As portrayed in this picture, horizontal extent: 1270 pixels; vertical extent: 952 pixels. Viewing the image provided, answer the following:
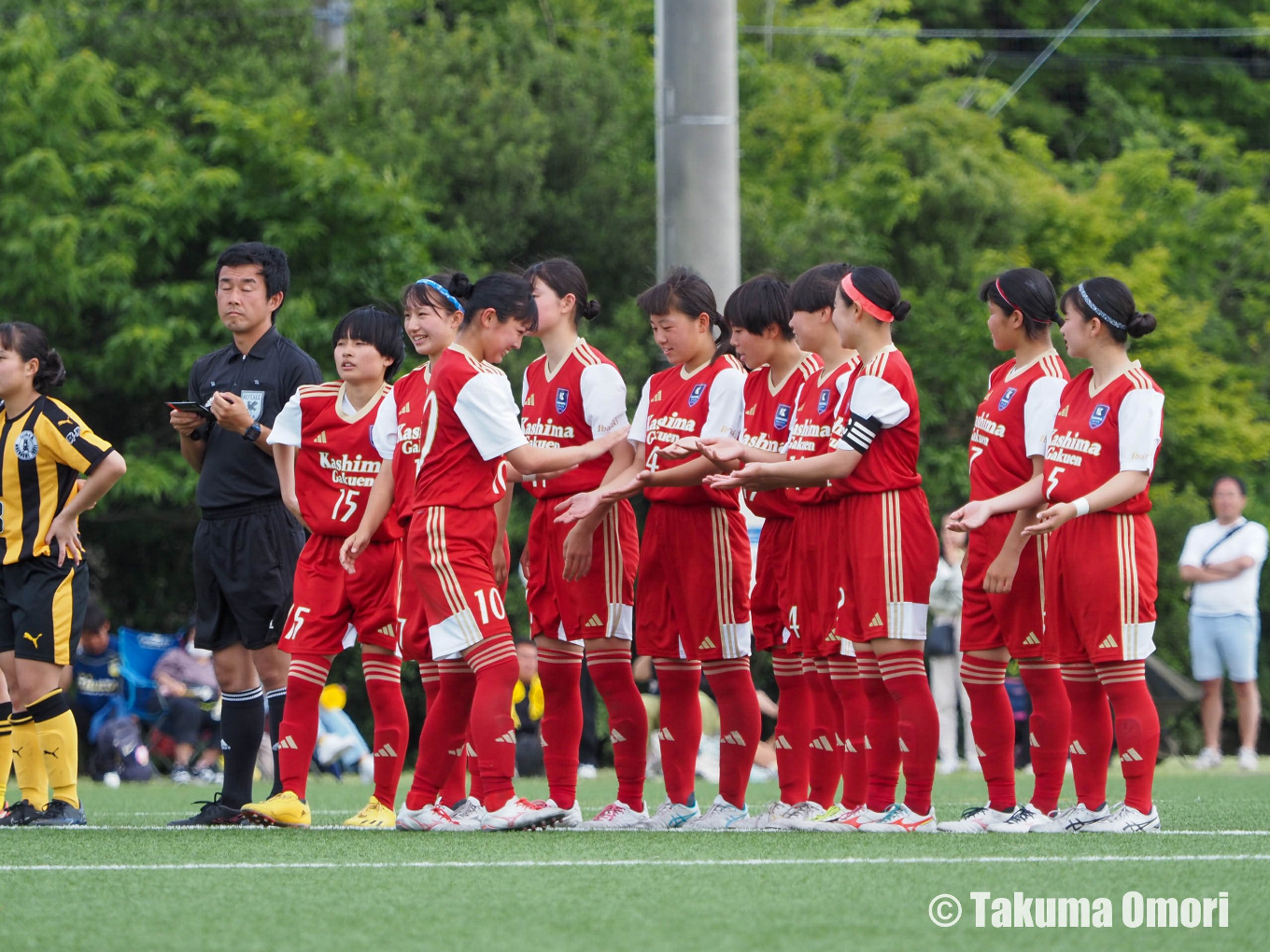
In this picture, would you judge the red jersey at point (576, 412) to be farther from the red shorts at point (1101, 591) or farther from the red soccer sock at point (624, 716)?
the red shorts at point (1101, 591)

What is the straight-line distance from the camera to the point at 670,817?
22.2 feet

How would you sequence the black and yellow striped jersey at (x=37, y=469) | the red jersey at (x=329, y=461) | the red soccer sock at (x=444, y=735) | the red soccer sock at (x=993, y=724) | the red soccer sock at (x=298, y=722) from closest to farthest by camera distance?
the red soccer sock at (x=444, y=735)
the red soccer sock at (x=993, y=724)
the red soccer sock at (x=298, y=722)
the red jersey at (x=329, y=461)
the black and yellow striped jersey at (x=37, y=469)

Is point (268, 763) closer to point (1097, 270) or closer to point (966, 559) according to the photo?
point (966, 559)

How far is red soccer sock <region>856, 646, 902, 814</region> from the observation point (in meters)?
6.33

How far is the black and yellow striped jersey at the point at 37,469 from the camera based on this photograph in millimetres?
7148

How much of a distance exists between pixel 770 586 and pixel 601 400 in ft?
3.42

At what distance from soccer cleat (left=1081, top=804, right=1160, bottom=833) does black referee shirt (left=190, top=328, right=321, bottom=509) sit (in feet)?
11.8

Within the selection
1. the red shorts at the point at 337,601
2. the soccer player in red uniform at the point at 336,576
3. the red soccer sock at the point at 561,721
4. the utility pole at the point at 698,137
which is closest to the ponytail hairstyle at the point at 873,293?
the red soccer sock at the point at 561,721

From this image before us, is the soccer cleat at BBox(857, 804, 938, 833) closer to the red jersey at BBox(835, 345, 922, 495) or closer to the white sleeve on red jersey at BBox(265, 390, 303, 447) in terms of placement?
the red jersey at BBox(835, 345, 922, 495)

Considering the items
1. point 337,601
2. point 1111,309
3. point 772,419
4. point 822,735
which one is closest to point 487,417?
point 337,601

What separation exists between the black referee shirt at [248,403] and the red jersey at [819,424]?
7.13ft

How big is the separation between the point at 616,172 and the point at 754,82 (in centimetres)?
483

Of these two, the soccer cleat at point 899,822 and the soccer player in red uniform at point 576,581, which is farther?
the soccer player in red uniform at point 576,581

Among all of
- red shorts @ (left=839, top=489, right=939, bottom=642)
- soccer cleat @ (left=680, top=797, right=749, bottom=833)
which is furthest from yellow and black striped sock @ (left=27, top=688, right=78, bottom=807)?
red shorts @ (left=839, top=489, right=939, bottom=642)
